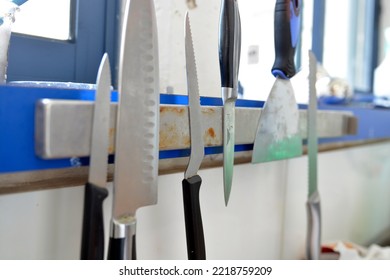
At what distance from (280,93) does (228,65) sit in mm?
116

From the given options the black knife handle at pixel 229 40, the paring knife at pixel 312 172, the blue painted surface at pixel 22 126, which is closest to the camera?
the blue painted surface at pixel 22 126

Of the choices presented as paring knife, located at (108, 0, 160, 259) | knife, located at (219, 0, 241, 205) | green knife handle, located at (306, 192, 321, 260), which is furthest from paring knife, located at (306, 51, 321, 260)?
paring knife, located at (108, 0, 160, 259)

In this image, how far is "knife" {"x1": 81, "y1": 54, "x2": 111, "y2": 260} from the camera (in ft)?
0.84

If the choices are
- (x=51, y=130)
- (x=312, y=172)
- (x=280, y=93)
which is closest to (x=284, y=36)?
(x=280, y=93)

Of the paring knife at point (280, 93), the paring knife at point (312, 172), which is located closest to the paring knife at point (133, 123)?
the paring knife at point (280, 93)

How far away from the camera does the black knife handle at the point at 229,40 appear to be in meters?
0.35

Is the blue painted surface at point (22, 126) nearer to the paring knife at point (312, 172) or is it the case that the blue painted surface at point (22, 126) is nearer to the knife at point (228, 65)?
the knife at point (228, 65)

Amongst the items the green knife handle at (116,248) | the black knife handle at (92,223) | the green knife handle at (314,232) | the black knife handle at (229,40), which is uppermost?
the black knife handle at (229,40)

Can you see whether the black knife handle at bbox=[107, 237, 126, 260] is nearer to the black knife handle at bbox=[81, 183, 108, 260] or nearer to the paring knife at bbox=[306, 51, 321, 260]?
the black knife handle at bbox=[81, 183, 108, 260]

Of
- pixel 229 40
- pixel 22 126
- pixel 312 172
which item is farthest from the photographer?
pixel 312 172

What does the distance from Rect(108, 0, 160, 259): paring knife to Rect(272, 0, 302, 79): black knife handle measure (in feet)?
0.69

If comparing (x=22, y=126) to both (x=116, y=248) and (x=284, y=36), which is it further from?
(x=284, y=36)

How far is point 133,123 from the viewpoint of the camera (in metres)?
0.27

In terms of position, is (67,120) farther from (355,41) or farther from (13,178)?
(355,41)
